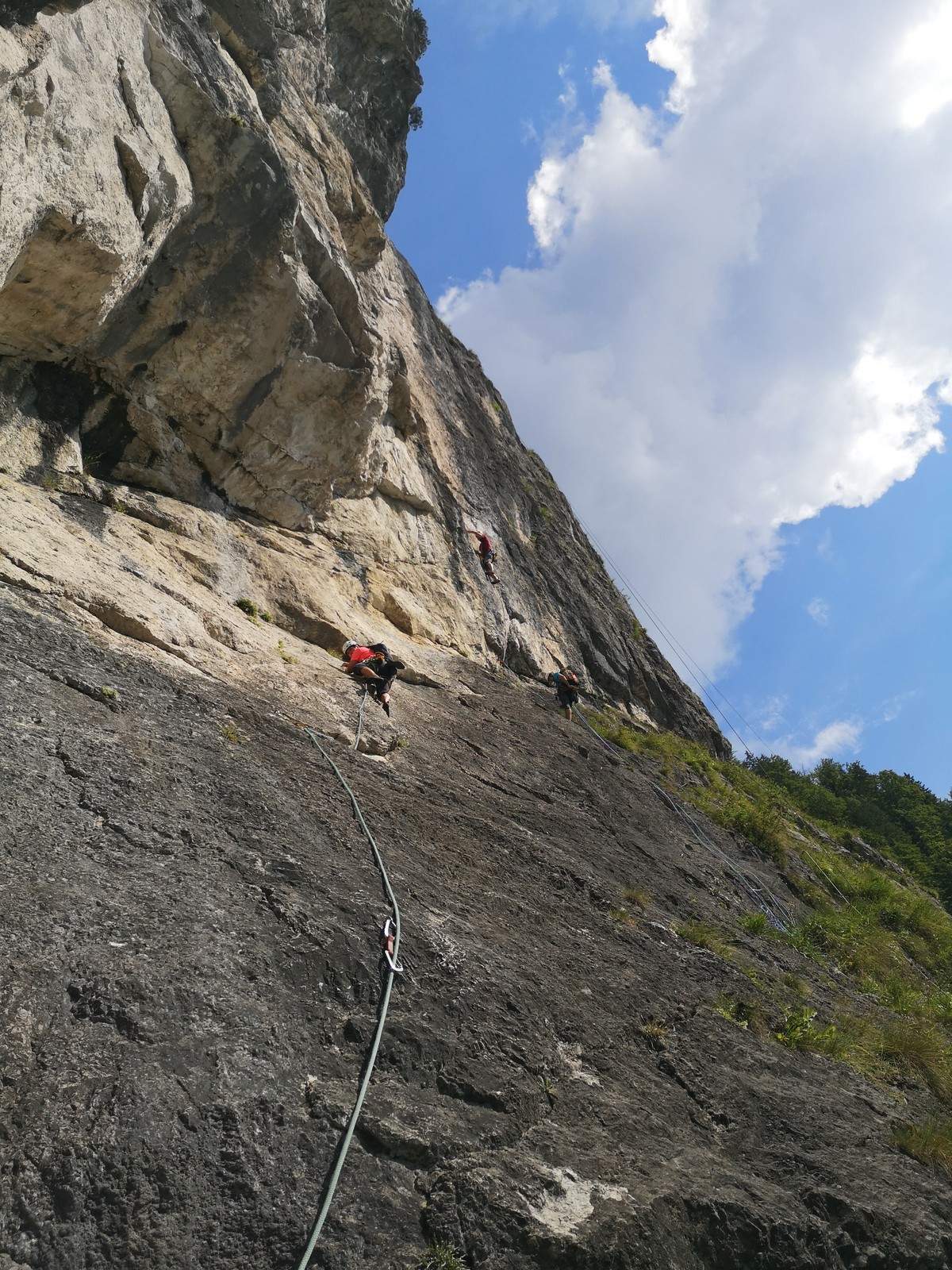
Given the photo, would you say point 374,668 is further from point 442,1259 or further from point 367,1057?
point 442,1259

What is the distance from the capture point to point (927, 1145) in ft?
17.4

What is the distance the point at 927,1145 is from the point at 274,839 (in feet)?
15.4

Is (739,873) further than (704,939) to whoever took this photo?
Yes

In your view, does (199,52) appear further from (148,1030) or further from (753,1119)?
(753,1119)

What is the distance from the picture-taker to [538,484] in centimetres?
2523

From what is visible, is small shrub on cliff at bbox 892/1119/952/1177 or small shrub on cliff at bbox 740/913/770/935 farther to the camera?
small shrub on cliff at bbox 740/913/770/935

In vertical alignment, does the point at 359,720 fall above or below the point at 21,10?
below

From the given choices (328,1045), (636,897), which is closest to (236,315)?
(636,897)

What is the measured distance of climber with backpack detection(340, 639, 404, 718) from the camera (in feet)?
30.5

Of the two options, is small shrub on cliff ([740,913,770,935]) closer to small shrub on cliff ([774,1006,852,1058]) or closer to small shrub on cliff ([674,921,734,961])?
small shrub on cliff ([674,921,734,961])

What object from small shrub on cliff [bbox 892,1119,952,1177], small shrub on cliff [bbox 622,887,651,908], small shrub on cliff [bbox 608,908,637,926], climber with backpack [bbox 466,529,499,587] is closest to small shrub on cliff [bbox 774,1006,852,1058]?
small shrub on cliff [bbox 892,1119,952,1177]

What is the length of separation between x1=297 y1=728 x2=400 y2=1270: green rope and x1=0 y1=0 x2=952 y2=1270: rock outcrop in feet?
0.22

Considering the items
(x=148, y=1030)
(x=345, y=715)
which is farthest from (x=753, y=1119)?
(x=345, y=715)

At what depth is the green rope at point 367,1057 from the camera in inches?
119
